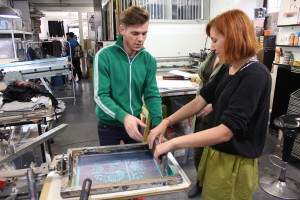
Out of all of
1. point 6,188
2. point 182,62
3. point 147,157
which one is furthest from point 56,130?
point 182,62

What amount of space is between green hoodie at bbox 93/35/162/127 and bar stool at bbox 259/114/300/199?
123 cm

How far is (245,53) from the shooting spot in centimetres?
90

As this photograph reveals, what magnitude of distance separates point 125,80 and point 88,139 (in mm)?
2166

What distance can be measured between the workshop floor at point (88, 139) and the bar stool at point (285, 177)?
0.30 feet

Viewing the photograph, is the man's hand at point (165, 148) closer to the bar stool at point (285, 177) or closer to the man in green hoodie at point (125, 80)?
the man in green hoodie at point (125, 80)

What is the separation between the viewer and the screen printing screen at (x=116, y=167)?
0.97m

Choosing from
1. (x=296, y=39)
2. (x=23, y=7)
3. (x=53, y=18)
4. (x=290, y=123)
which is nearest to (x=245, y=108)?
(x=290, y=123)

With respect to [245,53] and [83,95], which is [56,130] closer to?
[245,53]

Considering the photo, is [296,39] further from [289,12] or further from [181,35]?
[181,35]

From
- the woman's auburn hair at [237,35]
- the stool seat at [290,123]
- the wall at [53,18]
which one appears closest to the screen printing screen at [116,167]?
the woman's auburn hair at [237,35]

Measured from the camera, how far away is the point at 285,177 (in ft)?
7.18

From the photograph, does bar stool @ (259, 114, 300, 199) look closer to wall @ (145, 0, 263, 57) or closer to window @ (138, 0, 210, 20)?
wall @ (145, 0, 263, 57)

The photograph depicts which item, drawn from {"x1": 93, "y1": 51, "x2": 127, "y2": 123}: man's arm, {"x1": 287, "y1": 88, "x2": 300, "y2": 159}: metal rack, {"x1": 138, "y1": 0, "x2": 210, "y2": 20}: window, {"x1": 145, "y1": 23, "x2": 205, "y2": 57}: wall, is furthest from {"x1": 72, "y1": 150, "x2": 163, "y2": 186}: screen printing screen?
{"x1": 138, "y1": 0, "x2": 210, "y2": 20}: window

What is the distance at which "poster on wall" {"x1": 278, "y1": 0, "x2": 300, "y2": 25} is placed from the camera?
8.75ft
